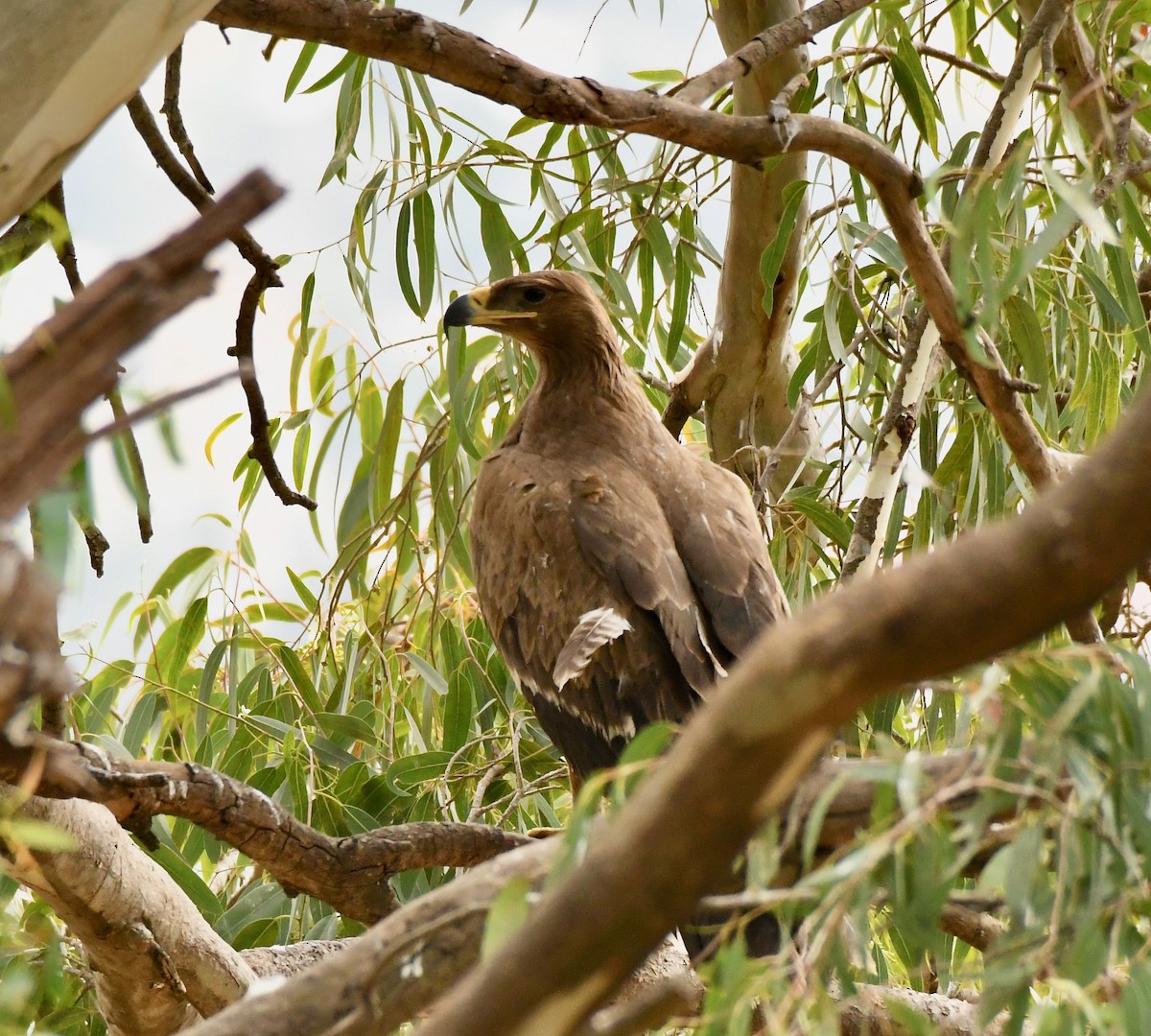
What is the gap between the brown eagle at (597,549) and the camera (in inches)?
96.5

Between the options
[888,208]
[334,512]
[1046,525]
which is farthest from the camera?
[334,512]

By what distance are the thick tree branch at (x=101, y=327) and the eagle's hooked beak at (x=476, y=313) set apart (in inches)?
85.4

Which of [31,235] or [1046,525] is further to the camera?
[31,235]

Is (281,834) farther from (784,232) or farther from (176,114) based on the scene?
(784,232)

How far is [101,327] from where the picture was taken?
74 cm

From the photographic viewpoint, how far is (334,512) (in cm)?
331

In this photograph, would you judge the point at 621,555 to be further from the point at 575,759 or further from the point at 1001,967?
the point at 1001,967

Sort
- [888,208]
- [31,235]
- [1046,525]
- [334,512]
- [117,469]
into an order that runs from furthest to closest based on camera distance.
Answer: [334,512] → [888,208] → [31,235] → [117,469] → [1046,525]

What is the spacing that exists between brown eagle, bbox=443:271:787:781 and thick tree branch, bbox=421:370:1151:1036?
5.21 ft

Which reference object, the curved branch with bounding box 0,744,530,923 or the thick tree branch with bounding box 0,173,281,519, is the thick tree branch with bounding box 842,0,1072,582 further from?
the thick tree branch with bounding box 0,173,281,519

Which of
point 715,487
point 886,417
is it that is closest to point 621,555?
point 715,487

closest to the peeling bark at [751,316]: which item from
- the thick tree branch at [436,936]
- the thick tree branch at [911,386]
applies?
the thick tree branch at [911,386]

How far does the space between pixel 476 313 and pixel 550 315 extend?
0.19 metres

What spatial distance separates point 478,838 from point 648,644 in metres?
0.48
